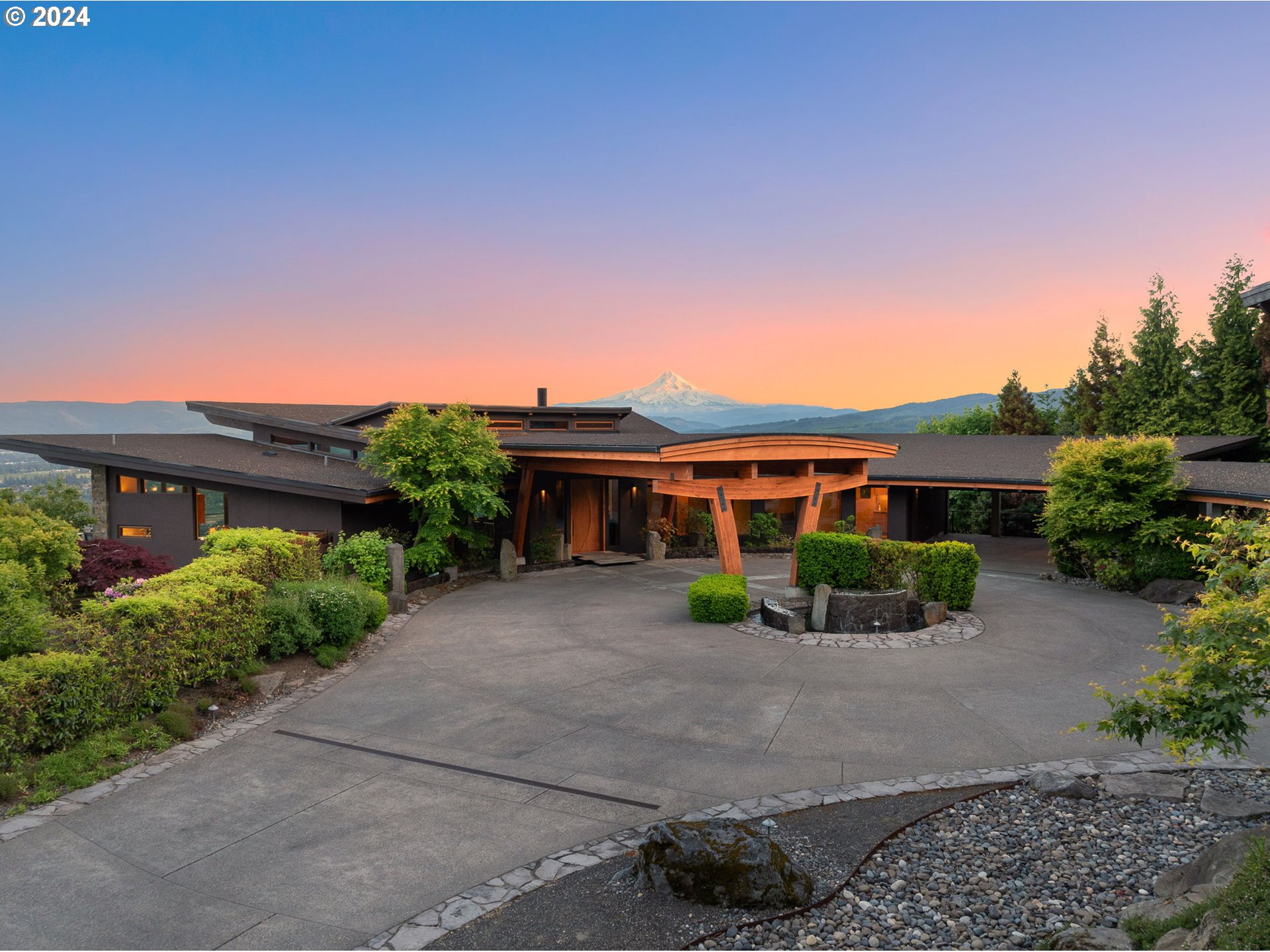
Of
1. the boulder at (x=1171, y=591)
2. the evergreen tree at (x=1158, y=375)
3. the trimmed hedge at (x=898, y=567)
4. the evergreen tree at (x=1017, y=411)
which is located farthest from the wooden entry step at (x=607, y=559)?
the evergreen tree at (x=1017, y=411)

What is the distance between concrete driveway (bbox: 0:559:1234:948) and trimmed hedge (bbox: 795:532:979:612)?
1.17m

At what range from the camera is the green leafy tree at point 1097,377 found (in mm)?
35781

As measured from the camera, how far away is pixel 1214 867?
4.50 m

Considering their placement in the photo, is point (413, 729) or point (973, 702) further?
point (973, 702)

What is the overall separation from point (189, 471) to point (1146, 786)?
18.4 meters

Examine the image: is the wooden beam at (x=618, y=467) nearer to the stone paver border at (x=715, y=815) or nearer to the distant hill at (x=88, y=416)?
the stone paver border at (x=715, y=815)

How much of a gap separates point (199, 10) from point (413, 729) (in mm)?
14399

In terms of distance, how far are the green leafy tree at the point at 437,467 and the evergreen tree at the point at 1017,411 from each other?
33.7 m

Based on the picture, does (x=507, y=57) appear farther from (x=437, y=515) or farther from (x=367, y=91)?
(x=437, y=515)

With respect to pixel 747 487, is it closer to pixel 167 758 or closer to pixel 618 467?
pixel 618 467

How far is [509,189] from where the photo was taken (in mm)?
24422

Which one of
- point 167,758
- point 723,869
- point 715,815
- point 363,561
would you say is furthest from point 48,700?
point 363,561

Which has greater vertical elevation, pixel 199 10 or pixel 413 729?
pixel 199 10

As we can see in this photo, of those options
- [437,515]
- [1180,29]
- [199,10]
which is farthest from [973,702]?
[199,10]
